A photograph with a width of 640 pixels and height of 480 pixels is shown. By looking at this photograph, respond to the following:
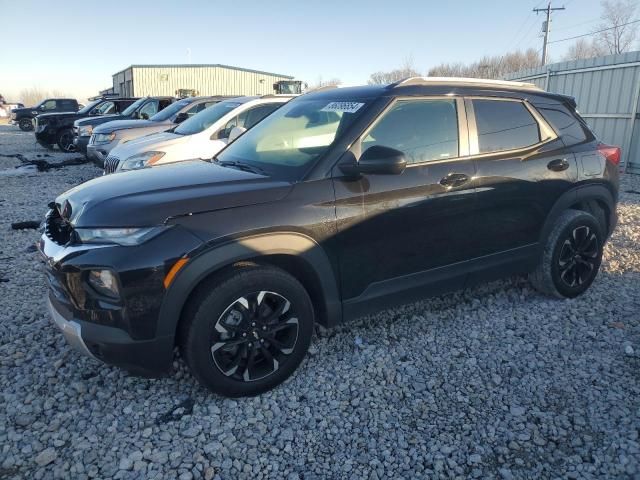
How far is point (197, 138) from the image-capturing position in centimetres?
739

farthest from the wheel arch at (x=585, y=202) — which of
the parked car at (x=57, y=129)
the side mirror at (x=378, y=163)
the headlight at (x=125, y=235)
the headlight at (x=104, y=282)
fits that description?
the parked car at (x=57, y=129)

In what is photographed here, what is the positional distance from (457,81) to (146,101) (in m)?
12.8

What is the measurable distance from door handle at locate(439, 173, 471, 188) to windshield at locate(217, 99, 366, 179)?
78 cm

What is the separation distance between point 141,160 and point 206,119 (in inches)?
59.2

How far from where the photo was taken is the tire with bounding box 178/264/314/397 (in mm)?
2684

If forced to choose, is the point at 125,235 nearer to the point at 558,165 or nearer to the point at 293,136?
the point at 293,136

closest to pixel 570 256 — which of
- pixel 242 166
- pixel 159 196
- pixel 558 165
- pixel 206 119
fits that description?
pixel 558 165

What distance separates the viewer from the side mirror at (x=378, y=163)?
9.68 ft

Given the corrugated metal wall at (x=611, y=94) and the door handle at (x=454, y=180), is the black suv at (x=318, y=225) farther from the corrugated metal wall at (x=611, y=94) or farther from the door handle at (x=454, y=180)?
the corrugated metal wall at (x=611, y=94)

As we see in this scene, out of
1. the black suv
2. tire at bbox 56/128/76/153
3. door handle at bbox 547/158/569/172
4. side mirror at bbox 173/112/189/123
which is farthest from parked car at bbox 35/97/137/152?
door handle at bbox 547/158/569/172

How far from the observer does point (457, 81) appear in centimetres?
372

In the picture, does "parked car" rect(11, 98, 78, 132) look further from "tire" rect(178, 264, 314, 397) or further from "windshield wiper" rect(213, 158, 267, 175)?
"tire" rect(178, 264, 314, 397)

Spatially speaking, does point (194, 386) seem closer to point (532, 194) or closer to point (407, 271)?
point (407, 271)

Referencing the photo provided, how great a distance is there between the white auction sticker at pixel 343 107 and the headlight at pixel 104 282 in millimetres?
1891
